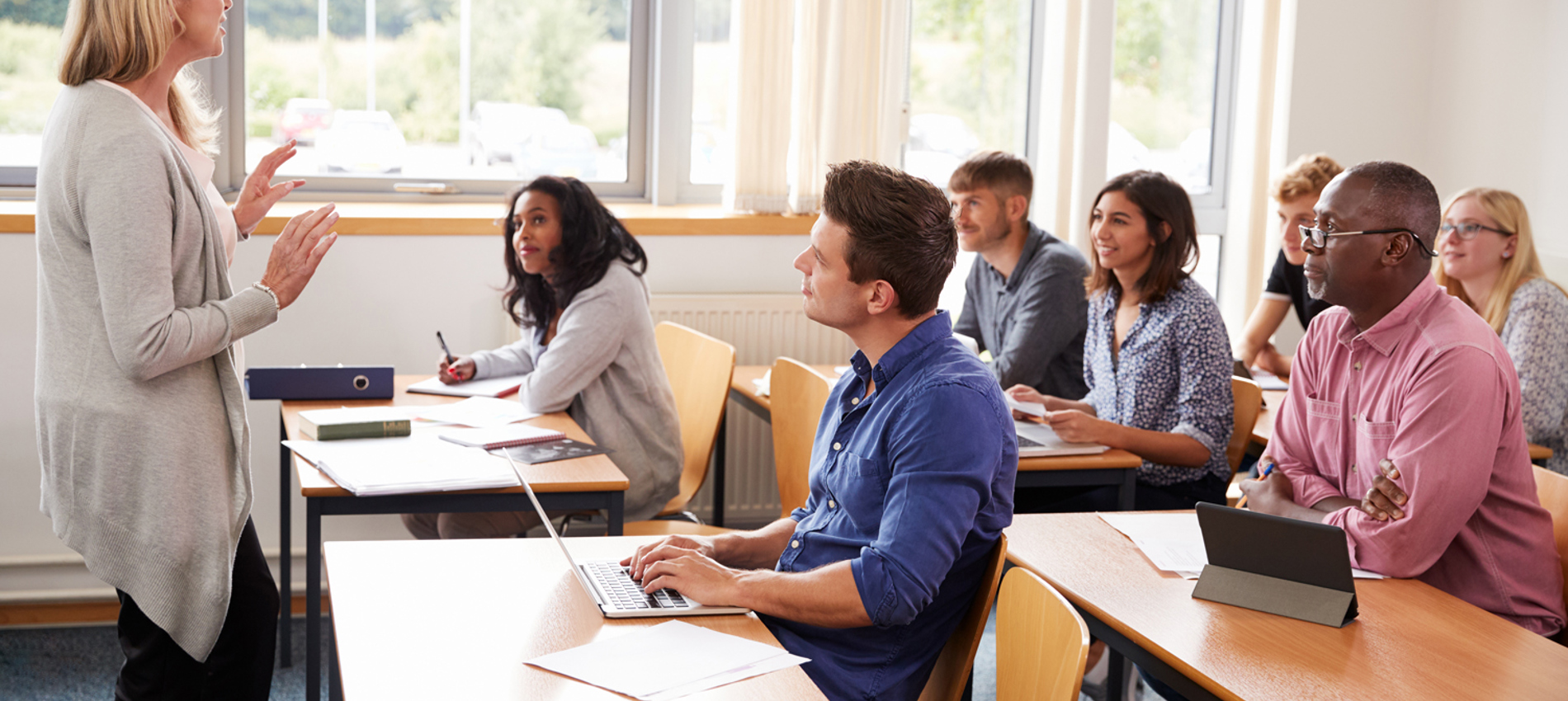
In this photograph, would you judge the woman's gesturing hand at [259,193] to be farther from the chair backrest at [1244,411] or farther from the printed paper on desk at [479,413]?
the chair backrest at [1244,411]

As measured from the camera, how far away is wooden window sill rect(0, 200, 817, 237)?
3.42 meters

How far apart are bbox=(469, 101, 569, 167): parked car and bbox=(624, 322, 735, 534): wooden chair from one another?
1066mm

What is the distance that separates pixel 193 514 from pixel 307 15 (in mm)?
2367

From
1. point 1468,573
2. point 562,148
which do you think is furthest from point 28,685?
point 1468,573

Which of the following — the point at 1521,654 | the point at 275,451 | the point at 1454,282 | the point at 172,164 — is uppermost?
the point at 172,164

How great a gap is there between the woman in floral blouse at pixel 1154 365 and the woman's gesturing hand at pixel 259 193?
5.43 feet

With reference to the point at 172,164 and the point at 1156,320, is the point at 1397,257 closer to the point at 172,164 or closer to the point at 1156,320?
the point at 1156,320

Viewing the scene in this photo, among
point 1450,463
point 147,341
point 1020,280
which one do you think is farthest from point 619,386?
point 1450,463

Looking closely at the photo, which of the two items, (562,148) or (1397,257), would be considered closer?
(1397,257)

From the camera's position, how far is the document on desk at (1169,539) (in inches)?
73.0

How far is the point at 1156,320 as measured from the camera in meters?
2.81

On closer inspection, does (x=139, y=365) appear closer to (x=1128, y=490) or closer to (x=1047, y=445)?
(x=1047, y=445)

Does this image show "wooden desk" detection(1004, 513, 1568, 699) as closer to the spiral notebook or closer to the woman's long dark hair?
the spiral notebook

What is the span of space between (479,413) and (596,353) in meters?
0.30
